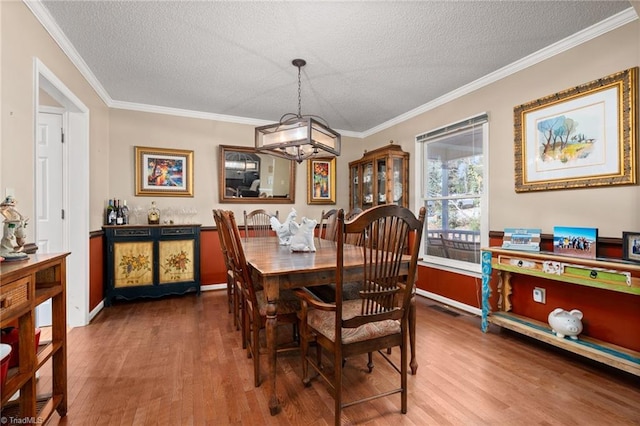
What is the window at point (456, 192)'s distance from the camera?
3.18 meters

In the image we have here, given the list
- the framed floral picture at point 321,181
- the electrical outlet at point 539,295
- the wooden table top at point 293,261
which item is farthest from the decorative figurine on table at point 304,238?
the framed floral picture at point 321,181

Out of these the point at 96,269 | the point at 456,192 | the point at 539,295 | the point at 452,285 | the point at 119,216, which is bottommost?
the point at 452,285

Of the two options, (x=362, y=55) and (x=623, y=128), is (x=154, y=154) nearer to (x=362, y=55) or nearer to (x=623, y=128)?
(x=362, y=55)

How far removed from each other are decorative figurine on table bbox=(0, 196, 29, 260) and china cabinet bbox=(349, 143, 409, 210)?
11.7ft

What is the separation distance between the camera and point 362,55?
8.52ft

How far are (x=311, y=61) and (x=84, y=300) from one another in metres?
3.17

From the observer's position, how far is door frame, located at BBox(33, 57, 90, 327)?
2.78 meters

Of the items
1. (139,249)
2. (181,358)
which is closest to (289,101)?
(139,249)

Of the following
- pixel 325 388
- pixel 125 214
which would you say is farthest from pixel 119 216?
pixel 325 388

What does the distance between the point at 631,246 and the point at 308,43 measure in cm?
276

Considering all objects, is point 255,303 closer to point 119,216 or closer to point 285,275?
point 285,275

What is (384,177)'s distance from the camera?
416 cm

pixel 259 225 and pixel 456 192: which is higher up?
pixel 456 192

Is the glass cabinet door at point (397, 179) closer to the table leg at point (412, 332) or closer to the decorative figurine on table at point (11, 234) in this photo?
the table leg at point (412, 332)
